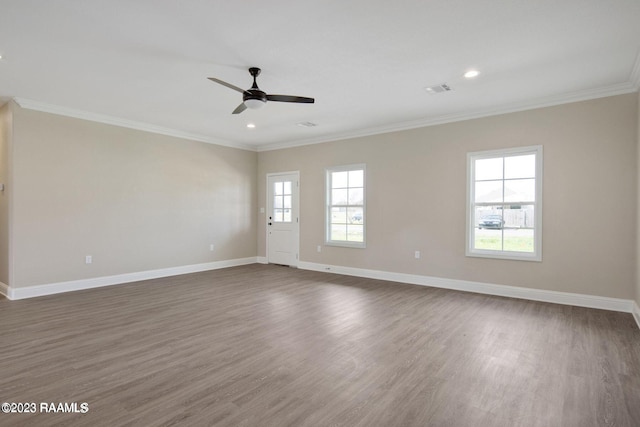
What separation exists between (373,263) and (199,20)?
4.71 m

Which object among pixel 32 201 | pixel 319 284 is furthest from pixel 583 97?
pixel 32 201

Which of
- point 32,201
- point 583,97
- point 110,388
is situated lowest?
point 110,388

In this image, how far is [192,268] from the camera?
675 centimetres

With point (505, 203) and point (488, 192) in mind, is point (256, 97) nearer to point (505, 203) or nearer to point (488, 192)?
point (488, 192)

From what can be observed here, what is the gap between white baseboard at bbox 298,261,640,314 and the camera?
4203 millimetres

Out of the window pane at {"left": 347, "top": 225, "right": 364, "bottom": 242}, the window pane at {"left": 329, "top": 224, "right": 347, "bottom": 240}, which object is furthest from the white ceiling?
the window pane at {"left": 329, "top": 224, "right": 347, "bottom": 240}

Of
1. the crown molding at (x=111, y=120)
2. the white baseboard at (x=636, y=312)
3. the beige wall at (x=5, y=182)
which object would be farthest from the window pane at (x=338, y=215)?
the beige wall at (x=5, y=182)

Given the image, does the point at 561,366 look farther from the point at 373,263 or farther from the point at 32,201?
the point at 32,201

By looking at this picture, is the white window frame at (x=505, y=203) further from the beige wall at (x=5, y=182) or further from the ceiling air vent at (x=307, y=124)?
the beige wall at (x=5, y=182)

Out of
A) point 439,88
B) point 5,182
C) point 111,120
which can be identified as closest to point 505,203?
point 439,88

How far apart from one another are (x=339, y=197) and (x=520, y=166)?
3165 millimetres

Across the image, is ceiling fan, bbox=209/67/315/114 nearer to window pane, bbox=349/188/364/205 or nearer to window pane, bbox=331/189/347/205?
window pane, bbox=349/188/364/205

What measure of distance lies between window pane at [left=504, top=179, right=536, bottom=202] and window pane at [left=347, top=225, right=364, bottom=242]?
249 centimetres

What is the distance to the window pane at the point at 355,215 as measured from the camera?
256 inches
